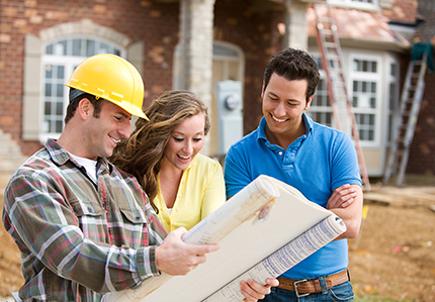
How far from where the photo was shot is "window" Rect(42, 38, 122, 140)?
12.4 m

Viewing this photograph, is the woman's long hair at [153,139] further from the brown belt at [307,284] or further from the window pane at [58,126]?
the window pane at [58,126]

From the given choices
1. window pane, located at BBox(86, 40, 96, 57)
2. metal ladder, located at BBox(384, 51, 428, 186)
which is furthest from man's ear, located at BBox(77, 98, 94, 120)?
metal ladder, located at BBox(384, 51, 428, 186)

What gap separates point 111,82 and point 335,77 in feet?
42.8

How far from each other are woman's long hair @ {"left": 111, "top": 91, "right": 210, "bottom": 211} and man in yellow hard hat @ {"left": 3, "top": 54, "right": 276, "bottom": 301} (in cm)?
30

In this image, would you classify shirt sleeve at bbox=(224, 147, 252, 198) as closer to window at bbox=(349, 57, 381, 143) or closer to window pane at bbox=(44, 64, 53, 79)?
window pane at bbox=(44, 64, 53, 79)

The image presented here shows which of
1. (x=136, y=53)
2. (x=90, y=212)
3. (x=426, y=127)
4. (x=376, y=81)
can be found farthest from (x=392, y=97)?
(x=90, y=212)

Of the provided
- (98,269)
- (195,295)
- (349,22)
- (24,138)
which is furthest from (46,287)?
(349,22)

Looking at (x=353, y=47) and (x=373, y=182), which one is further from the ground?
(x=353, y=47)

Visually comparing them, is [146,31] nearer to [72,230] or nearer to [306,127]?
[306,127]

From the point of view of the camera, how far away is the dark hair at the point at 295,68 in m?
2.95

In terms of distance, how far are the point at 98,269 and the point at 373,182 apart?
14486 millimetres

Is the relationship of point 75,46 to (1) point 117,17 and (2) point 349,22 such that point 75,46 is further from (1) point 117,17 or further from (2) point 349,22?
(2) point 349,22

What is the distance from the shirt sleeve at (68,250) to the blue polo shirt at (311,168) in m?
1.06

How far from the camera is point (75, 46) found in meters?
12.5
